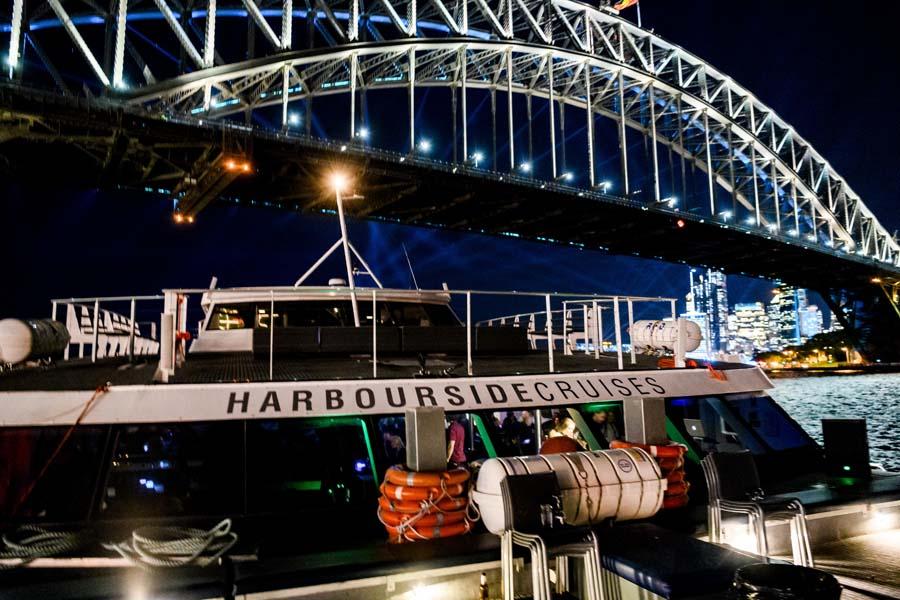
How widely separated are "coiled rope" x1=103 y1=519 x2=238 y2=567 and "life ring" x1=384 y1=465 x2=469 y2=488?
1.47m

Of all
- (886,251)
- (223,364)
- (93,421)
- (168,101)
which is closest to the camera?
(93,421)

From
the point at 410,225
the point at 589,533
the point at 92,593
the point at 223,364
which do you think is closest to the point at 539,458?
the point at 589,533

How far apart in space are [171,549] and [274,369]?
297 cm

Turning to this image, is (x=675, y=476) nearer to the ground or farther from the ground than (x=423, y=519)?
farther from the ground

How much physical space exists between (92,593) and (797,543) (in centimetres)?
614

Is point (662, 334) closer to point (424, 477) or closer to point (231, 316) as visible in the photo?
point (424, 477)

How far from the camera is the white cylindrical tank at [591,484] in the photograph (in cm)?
542

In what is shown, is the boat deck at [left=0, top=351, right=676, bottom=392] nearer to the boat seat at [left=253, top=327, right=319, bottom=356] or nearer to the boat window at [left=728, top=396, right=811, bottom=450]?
the boat seat at [left=253, top=327, right=319, bottom=356]

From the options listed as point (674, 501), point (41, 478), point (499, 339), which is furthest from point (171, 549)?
point (499, 339)

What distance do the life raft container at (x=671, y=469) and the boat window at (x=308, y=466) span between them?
10.1 feet

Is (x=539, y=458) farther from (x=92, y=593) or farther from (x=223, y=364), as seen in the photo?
(x=223, y=364)

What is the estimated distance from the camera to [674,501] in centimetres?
634

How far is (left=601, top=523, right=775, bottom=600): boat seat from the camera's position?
4348 mm

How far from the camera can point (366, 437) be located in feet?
21.0
